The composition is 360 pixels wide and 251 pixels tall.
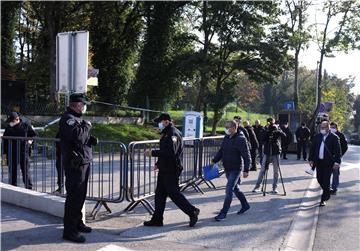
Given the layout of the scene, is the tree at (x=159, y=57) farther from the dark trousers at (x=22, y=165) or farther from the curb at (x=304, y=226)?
the dark trousers at (x=22, y=165)

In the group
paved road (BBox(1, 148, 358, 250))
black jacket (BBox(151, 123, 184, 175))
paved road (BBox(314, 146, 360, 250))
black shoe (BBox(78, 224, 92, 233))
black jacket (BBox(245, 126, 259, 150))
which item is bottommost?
paved road (BBox(314, 146, 360, 250))

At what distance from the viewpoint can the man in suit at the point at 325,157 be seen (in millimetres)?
9688

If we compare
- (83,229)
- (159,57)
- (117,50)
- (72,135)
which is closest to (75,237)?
(83,229)

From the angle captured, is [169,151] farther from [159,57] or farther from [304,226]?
[159,57]

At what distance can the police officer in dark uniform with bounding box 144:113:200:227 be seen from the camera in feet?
22.8

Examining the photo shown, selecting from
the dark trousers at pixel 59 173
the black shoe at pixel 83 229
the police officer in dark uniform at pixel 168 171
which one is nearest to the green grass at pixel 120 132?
the dark trousers at pixel 59 173

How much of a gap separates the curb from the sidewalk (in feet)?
0.39

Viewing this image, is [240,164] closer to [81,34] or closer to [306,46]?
[81,34]

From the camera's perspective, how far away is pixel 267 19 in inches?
1174

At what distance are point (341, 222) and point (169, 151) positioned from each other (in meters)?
3.73

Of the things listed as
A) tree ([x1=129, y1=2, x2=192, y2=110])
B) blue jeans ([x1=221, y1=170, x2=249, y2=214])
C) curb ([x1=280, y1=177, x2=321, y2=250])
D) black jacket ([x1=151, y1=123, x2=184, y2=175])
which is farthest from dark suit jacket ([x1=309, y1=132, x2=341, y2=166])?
tree ([x1=129, y1=2, x2=192, y2=110])

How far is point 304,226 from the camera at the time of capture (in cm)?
779

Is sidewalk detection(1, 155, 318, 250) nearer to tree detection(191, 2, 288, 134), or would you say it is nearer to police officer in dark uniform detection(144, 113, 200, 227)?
police officer in dark uniform detection(144, 113, 200, 227)

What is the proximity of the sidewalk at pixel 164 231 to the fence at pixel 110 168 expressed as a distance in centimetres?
38
